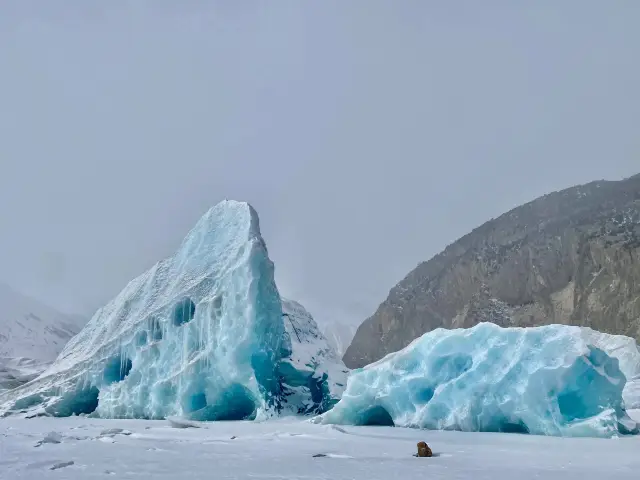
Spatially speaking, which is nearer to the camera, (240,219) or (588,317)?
(240,219)

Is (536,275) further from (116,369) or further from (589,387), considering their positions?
(589,387)

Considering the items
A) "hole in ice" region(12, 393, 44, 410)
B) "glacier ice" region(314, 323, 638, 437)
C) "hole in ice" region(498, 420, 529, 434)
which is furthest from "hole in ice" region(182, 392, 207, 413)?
"hole in ice" region(498, 420, 529, 434)

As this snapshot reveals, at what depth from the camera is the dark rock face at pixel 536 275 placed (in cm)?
4444

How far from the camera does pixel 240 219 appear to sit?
2216 centimetres

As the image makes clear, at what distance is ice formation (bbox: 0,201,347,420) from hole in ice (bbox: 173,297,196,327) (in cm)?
4

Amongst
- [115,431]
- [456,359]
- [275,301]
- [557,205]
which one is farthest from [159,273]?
[557,205]

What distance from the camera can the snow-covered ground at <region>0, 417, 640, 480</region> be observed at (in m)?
7.01

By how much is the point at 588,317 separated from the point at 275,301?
109ft

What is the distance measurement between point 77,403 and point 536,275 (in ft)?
132

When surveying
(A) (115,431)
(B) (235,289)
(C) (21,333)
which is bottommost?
(A) (115,431)

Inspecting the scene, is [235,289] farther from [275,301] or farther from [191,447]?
[191,447]

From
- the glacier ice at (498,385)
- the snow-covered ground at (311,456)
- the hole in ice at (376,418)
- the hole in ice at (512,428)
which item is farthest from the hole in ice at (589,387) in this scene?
the hole in ice at (376,418)

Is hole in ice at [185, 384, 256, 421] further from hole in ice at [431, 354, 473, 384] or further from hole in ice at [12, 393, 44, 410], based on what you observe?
hole in ice at [12, 393, 44, 410]

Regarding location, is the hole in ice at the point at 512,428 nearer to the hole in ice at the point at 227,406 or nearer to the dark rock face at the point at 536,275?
the hole in ice at the point at 227,406
